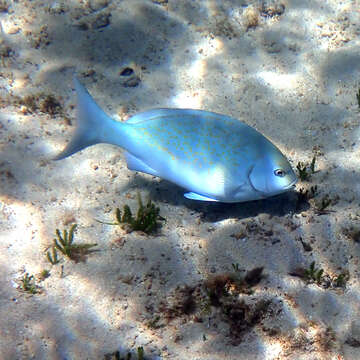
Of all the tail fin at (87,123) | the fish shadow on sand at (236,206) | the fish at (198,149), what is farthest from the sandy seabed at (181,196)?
the tail fin at (87,123)

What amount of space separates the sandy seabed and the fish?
643 mm

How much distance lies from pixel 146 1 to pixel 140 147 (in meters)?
4.65

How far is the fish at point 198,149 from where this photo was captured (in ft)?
12.3

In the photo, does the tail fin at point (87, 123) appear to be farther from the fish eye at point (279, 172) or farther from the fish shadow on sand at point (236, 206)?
the fish eye at point (279, 172)

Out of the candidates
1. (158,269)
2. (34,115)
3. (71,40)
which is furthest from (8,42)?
(158,269)

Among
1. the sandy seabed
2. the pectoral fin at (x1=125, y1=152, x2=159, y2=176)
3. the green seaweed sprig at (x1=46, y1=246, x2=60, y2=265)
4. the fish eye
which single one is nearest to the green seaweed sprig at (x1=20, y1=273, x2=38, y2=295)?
the sandy seabed

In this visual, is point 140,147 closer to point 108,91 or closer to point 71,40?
point 108,91

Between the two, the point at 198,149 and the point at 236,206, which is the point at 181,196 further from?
the point at 198,149

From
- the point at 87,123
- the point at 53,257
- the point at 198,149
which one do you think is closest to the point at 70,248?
the point at 53,257

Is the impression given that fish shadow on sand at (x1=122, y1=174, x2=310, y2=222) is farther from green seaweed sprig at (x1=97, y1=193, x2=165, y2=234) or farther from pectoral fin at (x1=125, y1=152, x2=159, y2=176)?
pectoral fin at (x1=125, y1=152, x2=159, y2=176)

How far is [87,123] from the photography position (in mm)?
3826

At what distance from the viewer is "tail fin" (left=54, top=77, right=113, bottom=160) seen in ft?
12.4

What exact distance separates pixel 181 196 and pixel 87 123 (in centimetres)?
154

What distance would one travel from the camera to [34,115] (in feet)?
18.8
